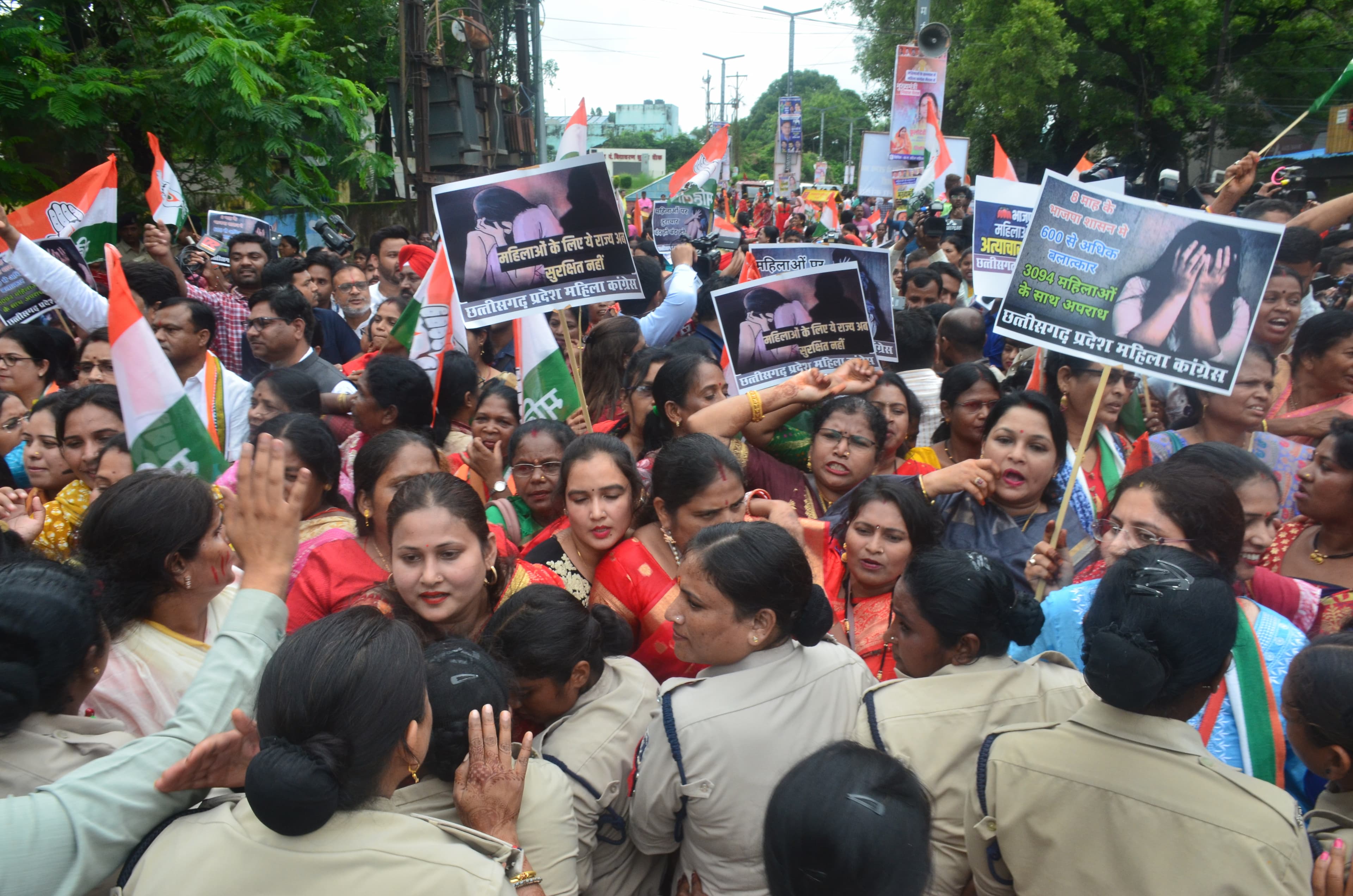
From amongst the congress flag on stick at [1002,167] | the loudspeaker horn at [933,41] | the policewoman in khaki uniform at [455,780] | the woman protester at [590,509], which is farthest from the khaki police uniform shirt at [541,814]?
the loudspeaker horn at [933,41]

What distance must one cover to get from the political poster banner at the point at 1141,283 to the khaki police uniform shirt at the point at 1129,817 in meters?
1.95

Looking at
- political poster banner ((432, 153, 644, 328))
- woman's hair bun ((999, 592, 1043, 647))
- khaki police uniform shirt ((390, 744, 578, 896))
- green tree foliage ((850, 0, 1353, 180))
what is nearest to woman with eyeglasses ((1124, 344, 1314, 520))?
woman's hair bun ((999, 592, 1043, 647))

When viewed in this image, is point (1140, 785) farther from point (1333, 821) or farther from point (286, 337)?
point (286, 337)

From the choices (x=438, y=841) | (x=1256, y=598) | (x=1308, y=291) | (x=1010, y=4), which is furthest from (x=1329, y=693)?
(x=1010, y=4)

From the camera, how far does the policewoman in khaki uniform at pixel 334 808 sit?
1452 millimetres

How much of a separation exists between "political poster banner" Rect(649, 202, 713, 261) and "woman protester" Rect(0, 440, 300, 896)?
925 cm

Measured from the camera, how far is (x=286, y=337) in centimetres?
527

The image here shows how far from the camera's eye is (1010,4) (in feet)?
84.5

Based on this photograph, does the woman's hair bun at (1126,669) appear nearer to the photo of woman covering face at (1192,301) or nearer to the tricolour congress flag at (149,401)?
the photo of woman covering face at (1192,301)

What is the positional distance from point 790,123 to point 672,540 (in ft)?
92.7

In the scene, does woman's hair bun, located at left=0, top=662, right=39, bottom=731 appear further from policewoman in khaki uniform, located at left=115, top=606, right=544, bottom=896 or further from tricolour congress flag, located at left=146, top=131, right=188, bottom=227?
tricolour congress flag, located at left=146, top=131, right=188, bottom=227

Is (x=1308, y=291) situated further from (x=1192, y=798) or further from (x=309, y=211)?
(x=309, y=211)

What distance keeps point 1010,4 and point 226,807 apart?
95.9ft

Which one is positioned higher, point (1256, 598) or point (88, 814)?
point (88, 814)
